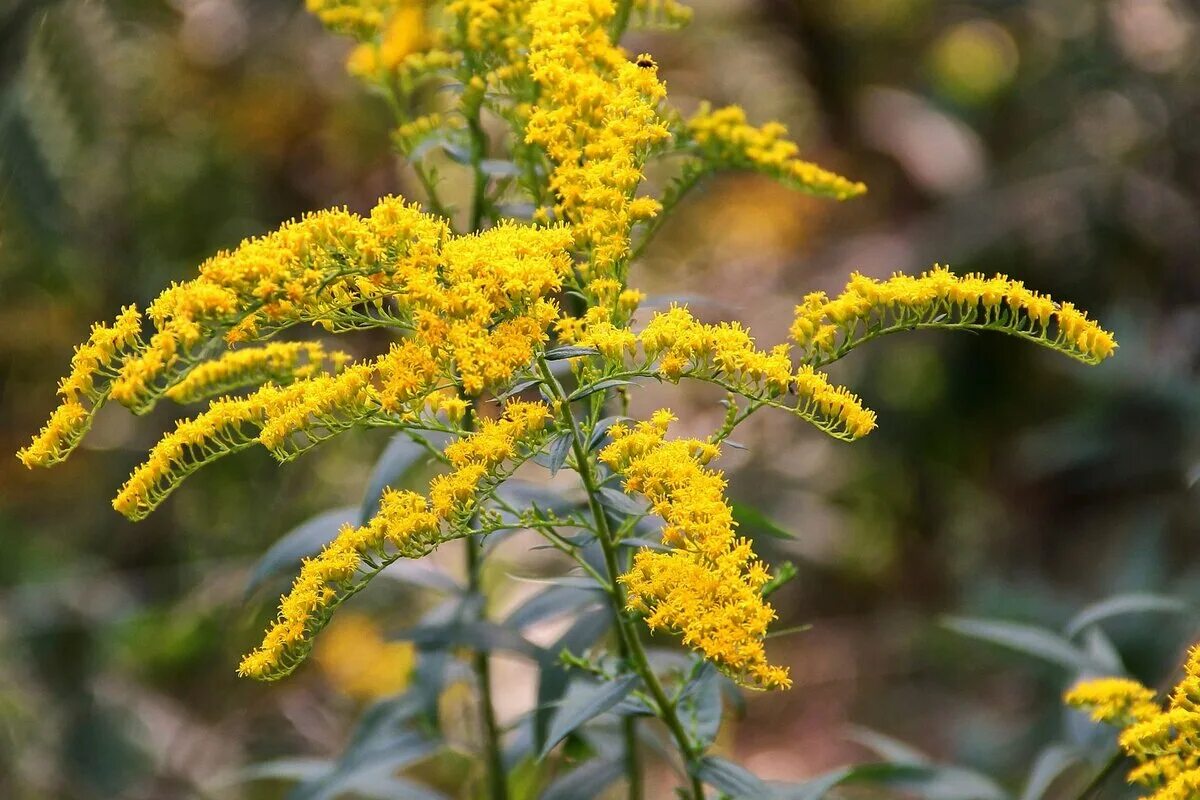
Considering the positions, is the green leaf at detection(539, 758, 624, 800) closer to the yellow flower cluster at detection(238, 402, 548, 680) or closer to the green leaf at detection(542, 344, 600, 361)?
the yellow flower cluster at detection(238, 402, 548, 680)

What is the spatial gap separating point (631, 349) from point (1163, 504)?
3.44 meters

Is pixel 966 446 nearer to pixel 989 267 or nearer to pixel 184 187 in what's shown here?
pixel 989 267

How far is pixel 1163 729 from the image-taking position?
1670mm

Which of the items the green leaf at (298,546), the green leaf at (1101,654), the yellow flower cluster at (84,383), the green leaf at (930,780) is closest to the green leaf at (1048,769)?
the green leaf at (930,780)

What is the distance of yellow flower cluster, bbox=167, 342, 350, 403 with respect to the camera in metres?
1.84

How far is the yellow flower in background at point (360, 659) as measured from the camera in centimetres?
488

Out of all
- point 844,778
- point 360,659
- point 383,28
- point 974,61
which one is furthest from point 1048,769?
point 974,61

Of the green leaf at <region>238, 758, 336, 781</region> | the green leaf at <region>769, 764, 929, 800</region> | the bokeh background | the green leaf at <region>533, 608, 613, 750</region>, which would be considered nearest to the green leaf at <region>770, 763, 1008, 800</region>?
the green leaf at <region>769, 764, 929, 800</region>

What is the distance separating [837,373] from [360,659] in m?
2.23

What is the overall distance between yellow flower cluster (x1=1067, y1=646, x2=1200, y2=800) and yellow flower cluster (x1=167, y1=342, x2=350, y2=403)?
4.02 feet

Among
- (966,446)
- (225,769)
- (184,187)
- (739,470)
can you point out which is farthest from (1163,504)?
(184,187)

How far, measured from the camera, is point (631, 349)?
1665 millimetres

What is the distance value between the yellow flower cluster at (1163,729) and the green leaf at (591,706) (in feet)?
2.19

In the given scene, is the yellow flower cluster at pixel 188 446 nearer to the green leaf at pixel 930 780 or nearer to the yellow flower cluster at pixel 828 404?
the yellow flower cluster at pixel 828 404
